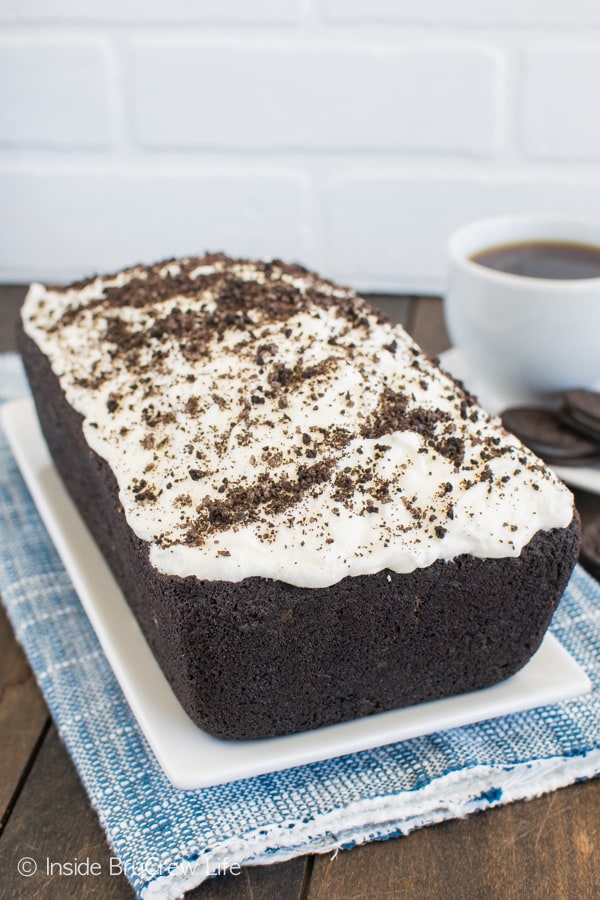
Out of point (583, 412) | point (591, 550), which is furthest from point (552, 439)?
point (591, 550)

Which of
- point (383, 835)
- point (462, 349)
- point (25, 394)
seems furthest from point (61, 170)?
point (383, 835)

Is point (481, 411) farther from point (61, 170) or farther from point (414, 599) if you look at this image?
point (61, 170)

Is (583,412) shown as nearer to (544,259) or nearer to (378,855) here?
(544,259)

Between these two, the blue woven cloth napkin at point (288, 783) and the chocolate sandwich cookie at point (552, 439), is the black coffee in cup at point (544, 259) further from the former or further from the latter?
the blue woven cloth napkin at point (288, 783)

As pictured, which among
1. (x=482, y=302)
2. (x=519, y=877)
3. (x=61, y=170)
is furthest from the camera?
(x=61, y=170)

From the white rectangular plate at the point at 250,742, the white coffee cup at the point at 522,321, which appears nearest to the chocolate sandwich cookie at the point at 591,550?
the white rectangular plate at the point at 250,742

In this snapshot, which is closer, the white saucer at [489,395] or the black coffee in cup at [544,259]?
the white saucer at [489,395]
